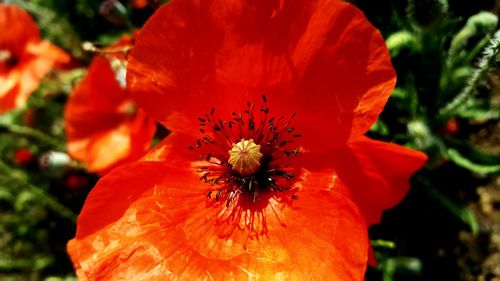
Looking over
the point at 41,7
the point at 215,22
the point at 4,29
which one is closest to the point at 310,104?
the point at 215,22

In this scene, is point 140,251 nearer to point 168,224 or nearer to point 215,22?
point 168,224

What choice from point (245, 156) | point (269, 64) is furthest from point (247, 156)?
point (269, 64)

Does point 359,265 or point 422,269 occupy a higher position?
point 359,265

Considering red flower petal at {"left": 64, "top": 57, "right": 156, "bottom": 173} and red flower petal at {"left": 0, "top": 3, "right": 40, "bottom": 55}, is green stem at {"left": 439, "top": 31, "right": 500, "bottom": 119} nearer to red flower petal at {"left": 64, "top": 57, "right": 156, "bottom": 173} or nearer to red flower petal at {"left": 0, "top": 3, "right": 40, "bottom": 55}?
red flower petal at {"left": 64, "top": 57, "right": 156, "bottom": 173}

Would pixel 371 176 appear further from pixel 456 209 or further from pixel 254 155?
pixel 456 209

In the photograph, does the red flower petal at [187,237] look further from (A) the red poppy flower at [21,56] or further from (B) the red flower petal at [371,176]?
(A) the red poppy flower at [21,56]

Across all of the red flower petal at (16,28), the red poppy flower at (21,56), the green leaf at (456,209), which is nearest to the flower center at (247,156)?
the green leaf at (456,209)
